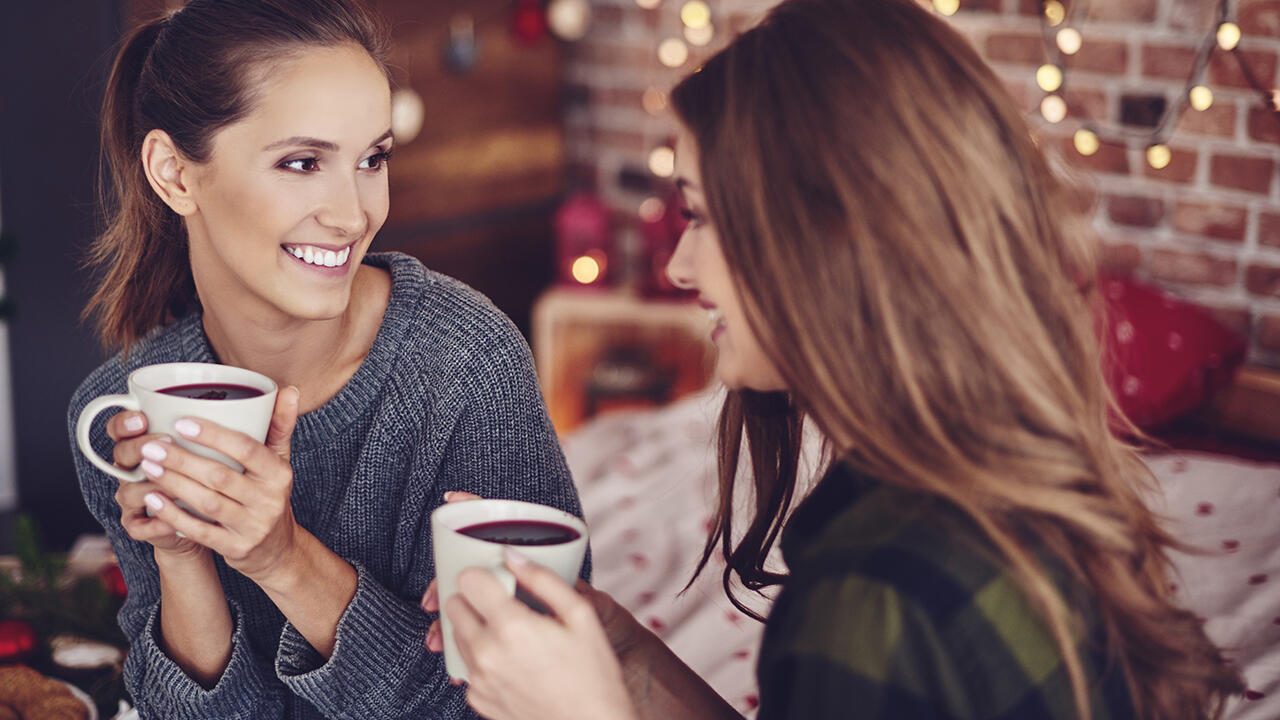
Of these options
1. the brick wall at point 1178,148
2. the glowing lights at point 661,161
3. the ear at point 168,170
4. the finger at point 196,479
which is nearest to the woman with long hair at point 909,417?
the finger at point 196,479

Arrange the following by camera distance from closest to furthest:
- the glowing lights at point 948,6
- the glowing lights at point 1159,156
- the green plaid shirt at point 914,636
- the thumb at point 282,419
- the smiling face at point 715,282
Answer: the green plaid shirt at point 914,636 < the smiling face at point 715,282 < the thumb at point 282,419 < the glowing lights at point 1159,156 < the glowing lights at point 948,6

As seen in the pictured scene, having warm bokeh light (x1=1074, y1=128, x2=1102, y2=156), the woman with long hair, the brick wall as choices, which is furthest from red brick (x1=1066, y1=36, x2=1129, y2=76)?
the woman with long hair

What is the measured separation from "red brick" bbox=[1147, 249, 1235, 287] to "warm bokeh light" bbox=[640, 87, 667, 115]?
148cm

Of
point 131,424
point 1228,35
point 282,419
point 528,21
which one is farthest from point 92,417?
point 528,21

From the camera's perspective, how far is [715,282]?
0.83m

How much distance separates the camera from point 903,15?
2.58 feet

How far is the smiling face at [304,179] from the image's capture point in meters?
1.13

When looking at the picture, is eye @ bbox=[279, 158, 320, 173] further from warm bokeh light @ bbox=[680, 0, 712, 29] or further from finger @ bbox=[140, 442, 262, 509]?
warm bokeh light @ bbox=[680, 0, 712, 29]

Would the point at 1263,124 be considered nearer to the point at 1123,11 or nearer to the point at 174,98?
the point at 1123,11

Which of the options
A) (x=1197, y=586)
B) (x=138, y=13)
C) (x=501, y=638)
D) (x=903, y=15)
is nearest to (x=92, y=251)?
(x=501, y=638)

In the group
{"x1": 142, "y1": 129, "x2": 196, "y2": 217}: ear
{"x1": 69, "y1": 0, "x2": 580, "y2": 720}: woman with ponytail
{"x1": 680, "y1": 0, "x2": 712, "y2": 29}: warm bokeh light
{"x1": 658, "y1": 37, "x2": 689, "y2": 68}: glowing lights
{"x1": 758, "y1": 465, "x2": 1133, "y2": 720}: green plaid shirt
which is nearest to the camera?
{"x1": 758, "y1": 465, "x2": 1133, "y2": 720}: green plaid shirt

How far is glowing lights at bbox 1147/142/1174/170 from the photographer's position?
6.90ft

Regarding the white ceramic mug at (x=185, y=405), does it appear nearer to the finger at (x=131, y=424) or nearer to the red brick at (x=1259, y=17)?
the finger at (x=131, y=424)

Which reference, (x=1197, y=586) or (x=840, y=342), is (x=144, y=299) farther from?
(x=1197, y=586)
